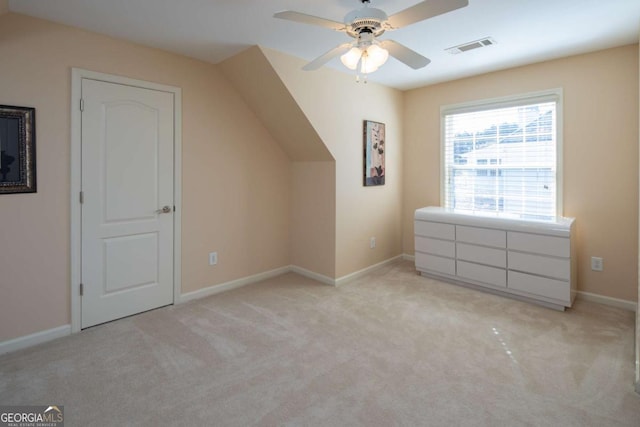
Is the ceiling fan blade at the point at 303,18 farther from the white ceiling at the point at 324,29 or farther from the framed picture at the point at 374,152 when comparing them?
the framed picture at the point at 374,152

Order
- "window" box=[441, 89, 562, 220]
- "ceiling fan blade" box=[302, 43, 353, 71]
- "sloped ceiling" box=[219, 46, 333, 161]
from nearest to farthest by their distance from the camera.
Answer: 1. "ceiling fan blade" box=[302, 43, 353, 71]
2. "sloped ceiling" box=[219, 46, 333, 161]
3. "window" box=[441, 89, 562, 220]

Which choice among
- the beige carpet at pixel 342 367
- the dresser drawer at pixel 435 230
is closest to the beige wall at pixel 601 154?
the beige carpet at pixel 342 367

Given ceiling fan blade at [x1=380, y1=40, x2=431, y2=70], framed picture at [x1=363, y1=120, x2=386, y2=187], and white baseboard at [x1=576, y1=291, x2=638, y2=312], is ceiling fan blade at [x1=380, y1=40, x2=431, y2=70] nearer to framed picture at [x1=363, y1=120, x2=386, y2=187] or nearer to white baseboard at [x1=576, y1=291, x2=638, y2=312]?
framed picture at [x1=363, y1=120, x2=386, y2=187]

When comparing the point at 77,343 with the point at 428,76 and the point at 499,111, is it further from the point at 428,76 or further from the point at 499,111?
the point at 499,111

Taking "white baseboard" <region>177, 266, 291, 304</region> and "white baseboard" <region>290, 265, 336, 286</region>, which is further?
"white baseboard" <region>290, 265, 336, 286</region>

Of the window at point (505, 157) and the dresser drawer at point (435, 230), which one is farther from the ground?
the window at point (505, 157)

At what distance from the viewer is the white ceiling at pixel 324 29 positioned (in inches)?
94.7

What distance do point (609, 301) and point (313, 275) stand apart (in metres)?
2.94

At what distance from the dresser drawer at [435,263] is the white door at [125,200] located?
9.04ft

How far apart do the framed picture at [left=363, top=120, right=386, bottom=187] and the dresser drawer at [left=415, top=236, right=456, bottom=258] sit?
900 mm

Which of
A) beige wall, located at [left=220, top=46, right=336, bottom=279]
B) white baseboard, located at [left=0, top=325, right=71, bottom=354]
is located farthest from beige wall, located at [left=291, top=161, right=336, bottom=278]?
white baseboard, located at [left=0, top=325, right=71, bottom=354]

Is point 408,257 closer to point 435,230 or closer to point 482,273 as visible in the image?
point 435,230

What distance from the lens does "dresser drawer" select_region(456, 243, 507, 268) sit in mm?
3605

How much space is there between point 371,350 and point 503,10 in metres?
2.58
